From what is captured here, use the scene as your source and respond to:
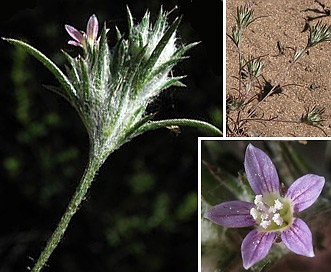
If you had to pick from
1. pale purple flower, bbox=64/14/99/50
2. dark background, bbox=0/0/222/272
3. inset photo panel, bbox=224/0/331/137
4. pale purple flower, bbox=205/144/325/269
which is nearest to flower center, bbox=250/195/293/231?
pale purple flower, bbox=205/144/325/269

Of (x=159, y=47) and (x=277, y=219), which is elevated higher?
(x=159, y=47)

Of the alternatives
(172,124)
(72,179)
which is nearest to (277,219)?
(172,124)

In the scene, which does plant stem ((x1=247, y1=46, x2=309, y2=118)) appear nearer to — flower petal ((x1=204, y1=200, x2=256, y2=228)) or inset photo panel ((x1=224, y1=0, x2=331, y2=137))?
inset photo panel ((x1=224, y1=0, x2=331, y2=137))

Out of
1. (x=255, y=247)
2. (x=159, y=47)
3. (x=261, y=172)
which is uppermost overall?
→ (x=159, y=47)

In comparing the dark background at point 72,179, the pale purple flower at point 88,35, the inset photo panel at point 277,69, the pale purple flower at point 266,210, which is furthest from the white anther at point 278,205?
the pale purple flower at point 88,35

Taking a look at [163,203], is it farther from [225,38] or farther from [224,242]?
[225,38]

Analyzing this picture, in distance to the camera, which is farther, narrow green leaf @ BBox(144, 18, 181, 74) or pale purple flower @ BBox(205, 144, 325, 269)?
pale purple flower @ BBox(205, 144, 325, 269)

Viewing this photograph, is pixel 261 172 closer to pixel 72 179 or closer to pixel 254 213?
pixel 254 213
